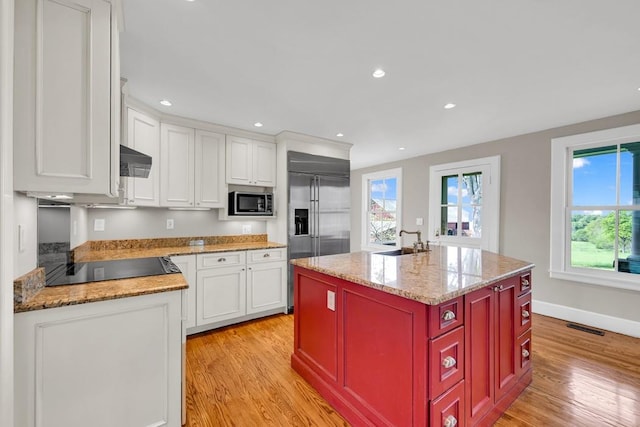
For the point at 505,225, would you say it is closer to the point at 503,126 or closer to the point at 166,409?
the point at 503,126

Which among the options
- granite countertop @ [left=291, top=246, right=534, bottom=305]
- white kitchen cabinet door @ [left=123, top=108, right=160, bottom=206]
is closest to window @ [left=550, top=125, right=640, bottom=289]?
granite countertop @ [left=291, top=246, right=534, bottom=305]

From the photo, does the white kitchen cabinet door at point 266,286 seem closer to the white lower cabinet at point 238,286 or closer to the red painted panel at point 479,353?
the white lower cabinet at point 238,286

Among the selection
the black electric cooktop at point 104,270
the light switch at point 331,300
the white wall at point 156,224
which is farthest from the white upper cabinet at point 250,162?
the light switch at point 331,300

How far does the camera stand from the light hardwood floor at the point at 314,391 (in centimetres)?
178

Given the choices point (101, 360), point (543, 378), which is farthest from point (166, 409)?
point (543, 378)

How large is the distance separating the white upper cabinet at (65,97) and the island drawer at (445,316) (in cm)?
173

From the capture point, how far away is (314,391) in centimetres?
204

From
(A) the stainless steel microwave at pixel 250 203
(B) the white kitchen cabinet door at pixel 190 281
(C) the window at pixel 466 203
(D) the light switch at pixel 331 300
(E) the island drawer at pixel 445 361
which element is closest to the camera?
(E) the island drawer at pixel 445 361

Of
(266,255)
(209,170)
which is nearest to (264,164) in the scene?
(209,170)

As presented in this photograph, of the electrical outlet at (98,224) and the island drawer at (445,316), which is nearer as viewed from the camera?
the island drawer at (445,316)

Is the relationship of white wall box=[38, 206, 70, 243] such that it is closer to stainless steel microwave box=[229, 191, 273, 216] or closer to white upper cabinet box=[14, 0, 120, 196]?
white upper cabinet box=[14, 0, 120, 196]

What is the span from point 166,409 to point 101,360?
46 cm

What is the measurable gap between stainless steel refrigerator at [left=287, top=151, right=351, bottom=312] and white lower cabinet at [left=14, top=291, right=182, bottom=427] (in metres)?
2.15

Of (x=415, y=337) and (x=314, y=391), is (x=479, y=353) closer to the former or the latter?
(x=415, y=337)
